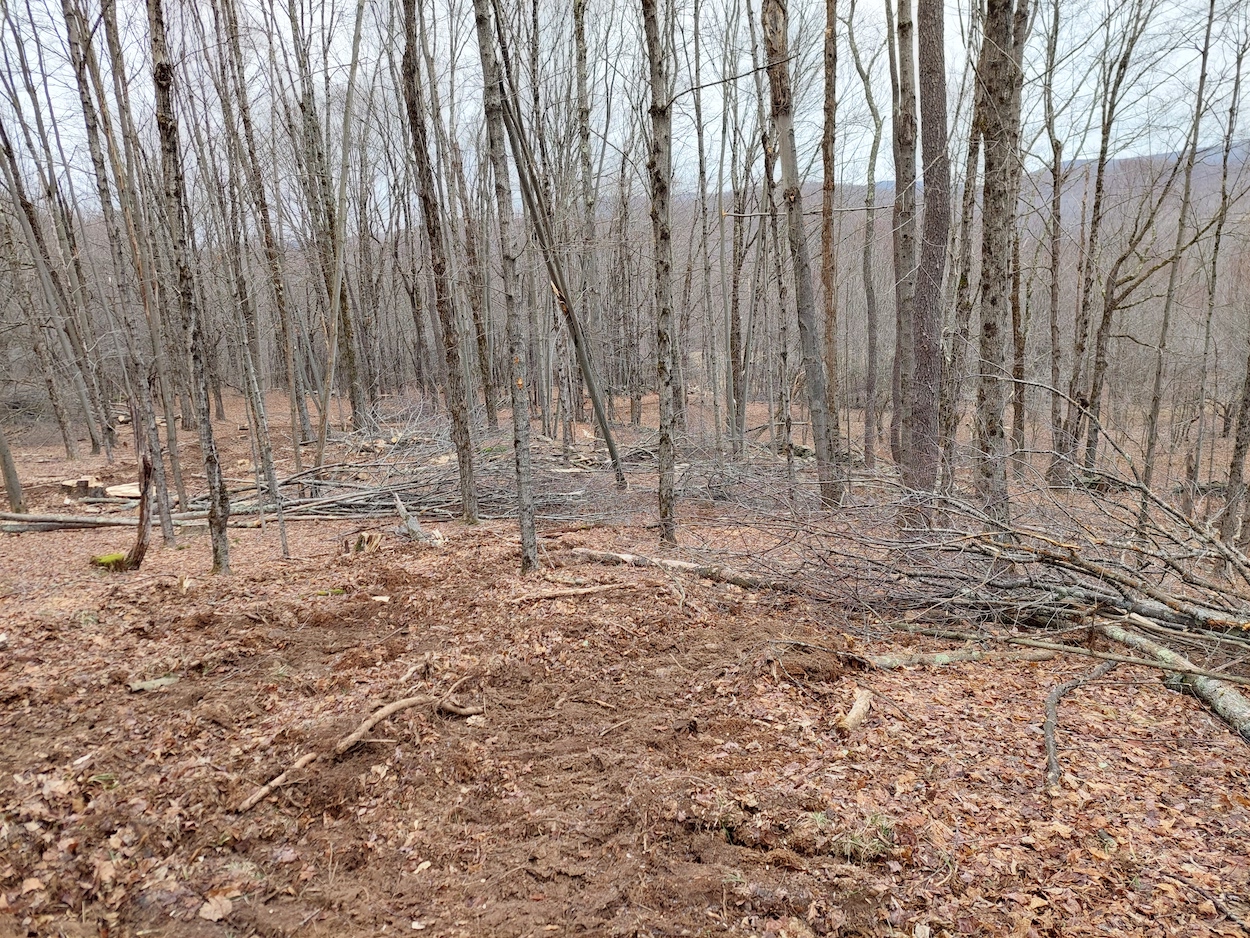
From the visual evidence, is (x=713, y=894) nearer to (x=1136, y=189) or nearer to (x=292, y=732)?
(x=292, y=732)

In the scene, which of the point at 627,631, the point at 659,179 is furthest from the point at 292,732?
the point at 659,179

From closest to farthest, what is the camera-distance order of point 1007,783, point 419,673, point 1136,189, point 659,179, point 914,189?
point 1007,783 → point 419,673 → point 659,179 → point 914,189 → point 1136,189

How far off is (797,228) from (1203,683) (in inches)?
260

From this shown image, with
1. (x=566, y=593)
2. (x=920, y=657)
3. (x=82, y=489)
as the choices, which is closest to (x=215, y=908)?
(x=566, y=593)

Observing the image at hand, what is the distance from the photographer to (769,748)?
125 inches

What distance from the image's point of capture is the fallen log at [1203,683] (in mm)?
3137

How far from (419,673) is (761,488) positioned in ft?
19.4

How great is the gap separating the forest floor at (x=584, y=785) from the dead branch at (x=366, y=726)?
0.04 m

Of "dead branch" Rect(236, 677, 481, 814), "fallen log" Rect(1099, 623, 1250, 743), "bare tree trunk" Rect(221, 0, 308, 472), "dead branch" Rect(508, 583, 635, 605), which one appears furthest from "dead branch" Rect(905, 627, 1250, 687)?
"bare tree trunk" Rect(221, 0, 308, 472)

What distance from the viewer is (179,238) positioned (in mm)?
5195

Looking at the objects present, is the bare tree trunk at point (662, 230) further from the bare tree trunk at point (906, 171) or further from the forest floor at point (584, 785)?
the bare tree trunk at point (906, 171)

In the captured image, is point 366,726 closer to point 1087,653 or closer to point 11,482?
point 1087,653

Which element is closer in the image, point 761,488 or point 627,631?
point 627,631

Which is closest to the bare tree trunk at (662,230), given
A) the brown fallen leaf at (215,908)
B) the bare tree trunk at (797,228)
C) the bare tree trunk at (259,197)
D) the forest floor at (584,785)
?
the forest floor at (584,785)
